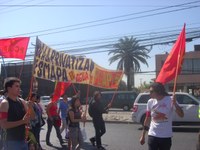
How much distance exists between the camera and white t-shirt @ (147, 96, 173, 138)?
606 centimetres

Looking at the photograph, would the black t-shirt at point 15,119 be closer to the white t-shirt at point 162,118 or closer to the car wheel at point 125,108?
the white t-shirt at point 162,118

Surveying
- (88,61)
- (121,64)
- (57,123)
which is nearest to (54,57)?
(88,61)

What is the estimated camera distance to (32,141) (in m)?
7.18

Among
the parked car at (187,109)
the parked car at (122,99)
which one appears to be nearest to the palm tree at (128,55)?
the parked car at (122,99)

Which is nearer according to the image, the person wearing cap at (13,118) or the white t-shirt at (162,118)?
the person wearing cap at (13,118)

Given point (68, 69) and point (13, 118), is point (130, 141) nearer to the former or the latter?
point (68, 69)

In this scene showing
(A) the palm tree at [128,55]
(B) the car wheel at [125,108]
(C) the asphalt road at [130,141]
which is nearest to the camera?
(C) the asphalt road at [130,141]

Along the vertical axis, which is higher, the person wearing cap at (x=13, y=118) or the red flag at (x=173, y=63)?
the red flag at (x=173, y=63)

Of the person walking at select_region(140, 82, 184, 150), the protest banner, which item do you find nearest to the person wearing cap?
the person walking at select_region(140, 82, 184, 150)

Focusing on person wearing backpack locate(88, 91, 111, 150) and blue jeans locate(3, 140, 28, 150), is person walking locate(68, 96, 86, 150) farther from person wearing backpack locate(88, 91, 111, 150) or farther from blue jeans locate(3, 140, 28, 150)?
blue jeans locate(3, 140, 28, 150)

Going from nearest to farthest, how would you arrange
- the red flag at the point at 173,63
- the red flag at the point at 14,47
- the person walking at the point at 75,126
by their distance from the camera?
the red flag at the point at 173,63, the person walking at the point at 75,126, the red flag at the point at 14,47

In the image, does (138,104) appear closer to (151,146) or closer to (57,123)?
(57,123)

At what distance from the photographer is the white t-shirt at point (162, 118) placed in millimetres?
6062

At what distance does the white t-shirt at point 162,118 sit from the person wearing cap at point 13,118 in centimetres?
193
